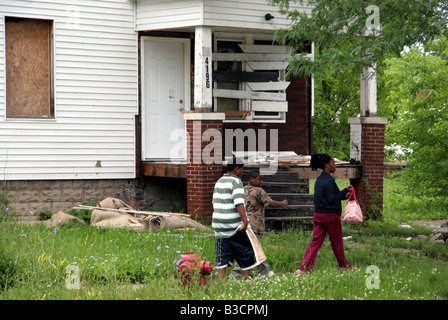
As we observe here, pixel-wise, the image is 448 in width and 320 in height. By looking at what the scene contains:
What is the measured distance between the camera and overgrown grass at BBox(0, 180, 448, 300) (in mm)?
6965

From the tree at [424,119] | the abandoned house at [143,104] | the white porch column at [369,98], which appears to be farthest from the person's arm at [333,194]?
the white porch column at [369,98]

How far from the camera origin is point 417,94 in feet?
43.6

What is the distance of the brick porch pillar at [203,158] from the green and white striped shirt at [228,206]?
508 cm

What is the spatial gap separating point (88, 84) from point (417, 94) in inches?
265

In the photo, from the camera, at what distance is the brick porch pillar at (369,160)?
14.5m

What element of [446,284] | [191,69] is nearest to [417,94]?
[191,69]

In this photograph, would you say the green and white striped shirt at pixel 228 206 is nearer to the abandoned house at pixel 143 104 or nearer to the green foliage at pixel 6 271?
the green foliage at pixel 6 271

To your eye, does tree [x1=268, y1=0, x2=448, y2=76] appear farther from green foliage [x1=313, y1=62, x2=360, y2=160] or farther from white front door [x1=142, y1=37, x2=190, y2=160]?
green foliage [x1=313, y1=62, x2=360, y2=160]

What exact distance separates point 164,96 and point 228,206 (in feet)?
24.4

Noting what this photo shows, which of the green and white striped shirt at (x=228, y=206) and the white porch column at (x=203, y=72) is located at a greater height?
the white porch column at (x=203, y=72)

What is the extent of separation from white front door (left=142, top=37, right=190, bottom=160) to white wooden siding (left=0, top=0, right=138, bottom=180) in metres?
0.30

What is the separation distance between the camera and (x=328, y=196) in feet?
28.0

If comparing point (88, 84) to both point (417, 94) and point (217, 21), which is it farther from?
point (417, 94)

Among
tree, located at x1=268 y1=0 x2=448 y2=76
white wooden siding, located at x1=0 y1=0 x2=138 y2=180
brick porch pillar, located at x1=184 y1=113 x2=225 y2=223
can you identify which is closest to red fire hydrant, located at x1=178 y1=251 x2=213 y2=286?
tree, located at x1=268 y1=0 x2=448 y2=76
